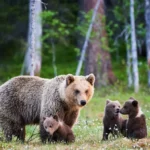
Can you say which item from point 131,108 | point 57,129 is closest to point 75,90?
point 57,129

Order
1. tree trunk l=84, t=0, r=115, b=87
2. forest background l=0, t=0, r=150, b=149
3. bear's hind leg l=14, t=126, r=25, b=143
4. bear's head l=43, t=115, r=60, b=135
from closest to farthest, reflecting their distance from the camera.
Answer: bear's head l=43, t=115, r=60, b=135 < bear's hind leg l=14, t=126, r=25, b=143 < forest background l=0, t=0, r=150, b=149 < tree trunk l=84, t=0, r=115, b=87

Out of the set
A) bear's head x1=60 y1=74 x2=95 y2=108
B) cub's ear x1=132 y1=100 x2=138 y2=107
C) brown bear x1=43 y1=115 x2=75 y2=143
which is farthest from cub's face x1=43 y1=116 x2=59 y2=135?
cub's ear x1=132 y1=100 x2=138 y2=107

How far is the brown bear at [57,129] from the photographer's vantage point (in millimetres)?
10312

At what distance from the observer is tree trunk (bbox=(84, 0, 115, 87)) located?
26.8 meters

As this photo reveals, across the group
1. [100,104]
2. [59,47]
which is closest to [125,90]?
[100,104]

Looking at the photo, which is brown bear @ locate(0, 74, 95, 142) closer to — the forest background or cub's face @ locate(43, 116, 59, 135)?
cub's face @ locate(43, 116, 59, 135)

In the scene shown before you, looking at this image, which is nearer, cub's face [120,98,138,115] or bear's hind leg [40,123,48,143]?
cub's face [120,98,138,115]

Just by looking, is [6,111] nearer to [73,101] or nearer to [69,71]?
[73,101]

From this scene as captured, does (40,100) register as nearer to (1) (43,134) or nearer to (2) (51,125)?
(1) (43,134)

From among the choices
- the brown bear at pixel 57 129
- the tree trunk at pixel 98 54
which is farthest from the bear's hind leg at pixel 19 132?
the tree trunk at pixel 98 54

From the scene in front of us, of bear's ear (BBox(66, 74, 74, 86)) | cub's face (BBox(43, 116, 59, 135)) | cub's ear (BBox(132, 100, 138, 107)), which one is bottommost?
Result: cub's face (BBox(43, 116, 59, 135))

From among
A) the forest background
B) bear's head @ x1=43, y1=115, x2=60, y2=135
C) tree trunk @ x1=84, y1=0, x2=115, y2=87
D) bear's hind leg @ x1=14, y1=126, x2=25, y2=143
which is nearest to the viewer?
bear's head @ x1=43, y1=115, x2=60, y2=135

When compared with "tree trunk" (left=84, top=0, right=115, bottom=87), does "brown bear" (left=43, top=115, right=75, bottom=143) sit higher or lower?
lower

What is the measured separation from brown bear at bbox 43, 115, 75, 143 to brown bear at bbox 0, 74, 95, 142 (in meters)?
0.20
